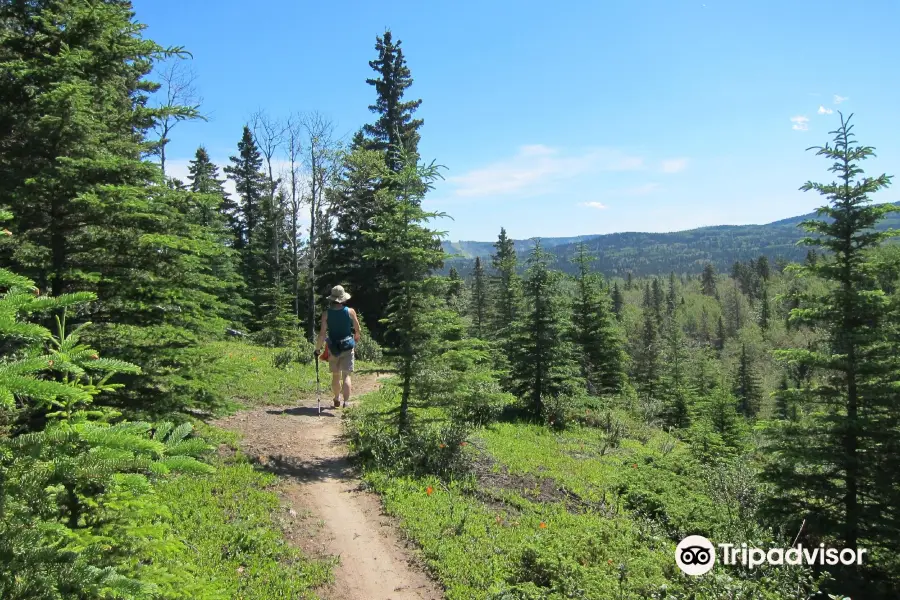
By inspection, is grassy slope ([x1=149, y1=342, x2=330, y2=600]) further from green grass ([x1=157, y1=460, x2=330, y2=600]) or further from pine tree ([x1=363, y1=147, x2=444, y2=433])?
pine tree ([x1=363, y1=147, x2=444, y2=433])

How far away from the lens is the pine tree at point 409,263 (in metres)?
8.80

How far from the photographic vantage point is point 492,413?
13.3m

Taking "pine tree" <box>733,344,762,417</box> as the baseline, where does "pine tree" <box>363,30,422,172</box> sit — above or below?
above

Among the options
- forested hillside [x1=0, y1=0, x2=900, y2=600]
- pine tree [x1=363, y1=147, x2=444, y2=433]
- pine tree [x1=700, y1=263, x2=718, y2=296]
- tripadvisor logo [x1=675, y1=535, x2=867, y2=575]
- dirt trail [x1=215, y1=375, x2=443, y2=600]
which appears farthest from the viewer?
pine tree [x1=700, y1=263, x2=718, y2=296]

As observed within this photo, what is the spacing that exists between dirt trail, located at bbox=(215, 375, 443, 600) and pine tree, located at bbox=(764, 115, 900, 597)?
6.34 metres

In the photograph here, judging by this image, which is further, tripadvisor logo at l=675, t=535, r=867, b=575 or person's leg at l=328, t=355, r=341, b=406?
person's leg at l=328, t=355, r=341, b=406

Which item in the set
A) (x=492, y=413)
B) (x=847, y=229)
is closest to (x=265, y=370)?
(x=492, y=413)

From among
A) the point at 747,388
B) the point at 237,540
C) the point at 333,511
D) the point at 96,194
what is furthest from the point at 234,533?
Result: the point at 747,388

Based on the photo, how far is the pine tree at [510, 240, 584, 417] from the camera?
15.0m

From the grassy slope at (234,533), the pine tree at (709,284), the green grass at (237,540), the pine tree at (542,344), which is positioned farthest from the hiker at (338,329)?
the pine tree at (709,284)

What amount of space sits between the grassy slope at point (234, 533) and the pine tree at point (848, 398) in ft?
24.8

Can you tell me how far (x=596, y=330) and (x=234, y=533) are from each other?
63.8ft

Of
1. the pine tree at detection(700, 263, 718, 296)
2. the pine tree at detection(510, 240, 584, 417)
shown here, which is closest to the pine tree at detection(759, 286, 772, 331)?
the pine tree at detection(700, 263, 718, 296)

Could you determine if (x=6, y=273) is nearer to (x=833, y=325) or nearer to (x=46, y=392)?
(x=46, y=392)
